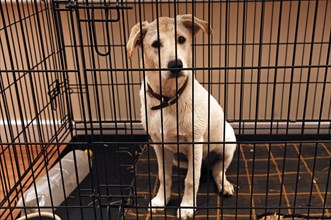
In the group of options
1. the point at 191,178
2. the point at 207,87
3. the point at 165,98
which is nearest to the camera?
the point at 165,98

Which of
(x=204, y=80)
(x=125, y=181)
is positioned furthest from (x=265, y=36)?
(x=125, y=181)

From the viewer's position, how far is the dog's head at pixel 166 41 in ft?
4.41

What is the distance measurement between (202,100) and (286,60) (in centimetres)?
90

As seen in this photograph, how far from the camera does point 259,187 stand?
1.94 m

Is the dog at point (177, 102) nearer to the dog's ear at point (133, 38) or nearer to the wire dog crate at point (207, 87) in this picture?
the dog's ear at point (133, 38)

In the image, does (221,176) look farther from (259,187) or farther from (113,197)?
(113,197)

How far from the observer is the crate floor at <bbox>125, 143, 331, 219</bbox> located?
1.74 m

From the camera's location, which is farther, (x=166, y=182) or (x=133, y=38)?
(x=166, y=182)

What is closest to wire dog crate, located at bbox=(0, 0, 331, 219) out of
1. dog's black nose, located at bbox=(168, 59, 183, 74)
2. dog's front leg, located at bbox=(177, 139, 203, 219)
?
dog's front leg, located at bbox=(177, 139, 203, 219)

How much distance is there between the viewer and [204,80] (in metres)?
2.45

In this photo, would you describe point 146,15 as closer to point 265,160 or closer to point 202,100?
point 202,100

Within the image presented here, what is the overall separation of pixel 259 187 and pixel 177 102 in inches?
31.9

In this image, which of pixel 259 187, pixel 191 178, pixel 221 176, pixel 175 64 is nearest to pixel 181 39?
pixel 175 64

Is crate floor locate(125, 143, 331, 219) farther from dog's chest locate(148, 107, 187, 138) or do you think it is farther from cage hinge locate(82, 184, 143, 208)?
dog's chest locate(148, 107, 187, 138)
